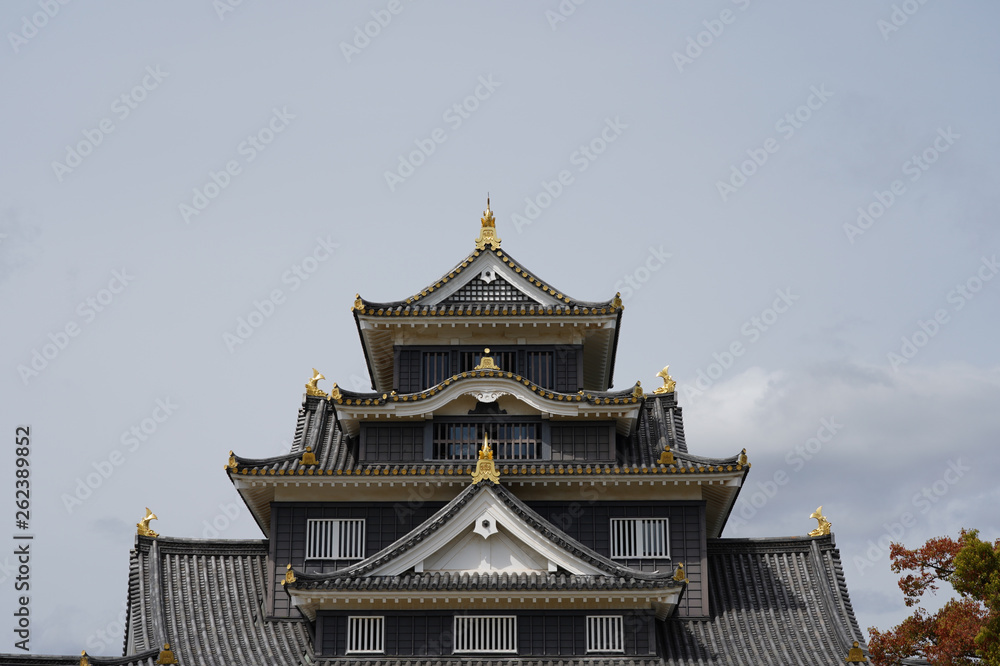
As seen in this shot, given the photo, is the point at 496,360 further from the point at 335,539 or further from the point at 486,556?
the point at 335,539

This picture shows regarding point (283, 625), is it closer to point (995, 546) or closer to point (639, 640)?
point (639, 640)

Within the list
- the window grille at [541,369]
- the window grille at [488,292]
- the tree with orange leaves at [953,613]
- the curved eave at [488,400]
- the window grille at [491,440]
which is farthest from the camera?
the window grille at [488,292]

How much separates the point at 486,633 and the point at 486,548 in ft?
7.32

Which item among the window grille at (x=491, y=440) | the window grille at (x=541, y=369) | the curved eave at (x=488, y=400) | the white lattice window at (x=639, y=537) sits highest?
the window grille at (x=541, y=369)

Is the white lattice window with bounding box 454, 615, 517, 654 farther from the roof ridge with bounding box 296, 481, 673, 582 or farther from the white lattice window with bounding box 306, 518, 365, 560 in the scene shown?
the white lattice window with bounding box 306, 518, 365, 560

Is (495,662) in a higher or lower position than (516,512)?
lower

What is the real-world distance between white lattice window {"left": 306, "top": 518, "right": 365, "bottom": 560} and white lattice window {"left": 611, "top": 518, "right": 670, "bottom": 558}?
7.29 m

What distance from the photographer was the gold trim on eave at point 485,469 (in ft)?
106

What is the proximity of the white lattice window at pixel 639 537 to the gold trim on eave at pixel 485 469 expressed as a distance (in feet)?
13.4

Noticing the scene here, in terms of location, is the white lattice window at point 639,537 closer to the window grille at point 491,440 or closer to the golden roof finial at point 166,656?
the window grille at point 491,440

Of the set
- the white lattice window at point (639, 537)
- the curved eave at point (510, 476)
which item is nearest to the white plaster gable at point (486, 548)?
the curved eave at point (510, 476)

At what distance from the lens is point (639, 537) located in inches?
1342

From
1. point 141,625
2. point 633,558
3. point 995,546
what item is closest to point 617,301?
point 633,558

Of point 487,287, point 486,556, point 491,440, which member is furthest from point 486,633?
point 487,287
